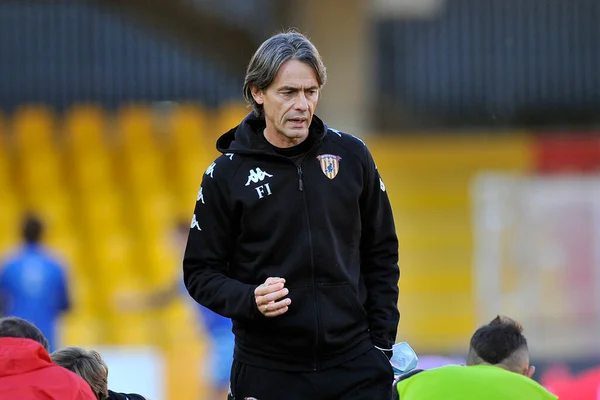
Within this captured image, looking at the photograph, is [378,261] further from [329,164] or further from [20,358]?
[20,358]

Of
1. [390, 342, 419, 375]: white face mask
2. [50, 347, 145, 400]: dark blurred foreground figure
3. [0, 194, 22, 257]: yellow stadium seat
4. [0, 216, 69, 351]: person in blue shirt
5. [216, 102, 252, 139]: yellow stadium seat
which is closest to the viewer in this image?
[390, 342, 419, 375]: white face mask

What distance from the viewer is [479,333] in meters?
4.49

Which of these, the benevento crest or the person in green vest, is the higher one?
the benevento crest

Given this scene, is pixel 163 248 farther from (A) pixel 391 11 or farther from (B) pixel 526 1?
(B) pixel 526 1

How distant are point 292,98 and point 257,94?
0.52 feet

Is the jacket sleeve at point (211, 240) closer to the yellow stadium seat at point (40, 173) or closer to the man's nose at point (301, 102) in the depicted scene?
the man's nose at point (301, 102)

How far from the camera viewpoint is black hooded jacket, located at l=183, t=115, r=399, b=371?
12.7 feet

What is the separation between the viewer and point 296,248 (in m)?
3.88

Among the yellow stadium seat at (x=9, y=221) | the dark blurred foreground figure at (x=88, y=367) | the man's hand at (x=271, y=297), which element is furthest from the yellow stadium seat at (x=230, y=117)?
the man's hand at (x=271, y=297)

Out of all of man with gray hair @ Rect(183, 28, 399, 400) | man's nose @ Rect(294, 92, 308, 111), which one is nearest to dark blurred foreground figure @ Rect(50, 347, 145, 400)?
man with gray hair @ Rect(183, 28, 399, 400)

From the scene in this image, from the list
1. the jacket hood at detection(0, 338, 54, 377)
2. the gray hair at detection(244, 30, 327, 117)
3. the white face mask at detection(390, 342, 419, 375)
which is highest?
the gray hair at detection(244, 30, 327, 117)

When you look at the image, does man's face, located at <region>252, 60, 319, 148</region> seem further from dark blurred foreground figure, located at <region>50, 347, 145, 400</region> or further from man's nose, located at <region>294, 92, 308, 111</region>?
dark blurred foreground figure, located at <region>50, 347, 145, 400</region>

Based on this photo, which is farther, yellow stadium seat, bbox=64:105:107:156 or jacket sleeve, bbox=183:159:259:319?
yellow stadium seat, bbox=64:105:107:156

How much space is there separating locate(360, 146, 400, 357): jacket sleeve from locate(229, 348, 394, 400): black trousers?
0.09 meters
